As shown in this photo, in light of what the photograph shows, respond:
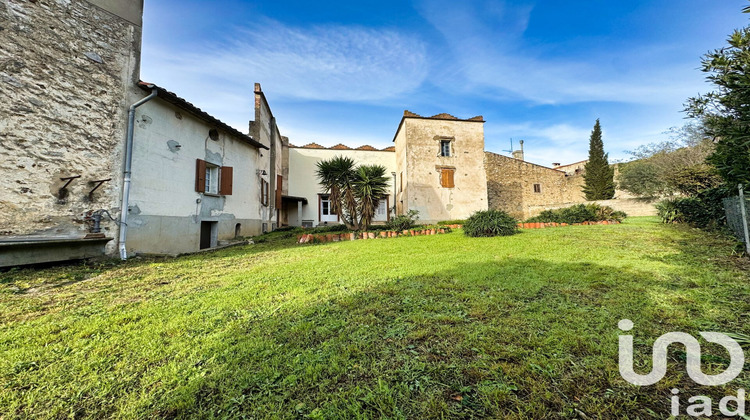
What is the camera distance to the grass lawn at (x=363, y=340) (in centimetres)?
150

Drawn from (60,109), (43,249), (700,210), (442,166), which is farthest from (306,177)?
(700,210)

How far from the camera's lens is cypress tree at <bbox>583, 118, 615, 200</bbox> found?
69.7ft

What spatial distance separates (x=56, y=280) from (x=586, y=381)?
22.2 ft

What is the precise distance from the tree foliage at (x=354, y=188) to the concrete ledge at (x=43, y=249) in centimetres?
713

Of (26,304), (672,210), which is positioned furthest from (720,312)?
(672,210)

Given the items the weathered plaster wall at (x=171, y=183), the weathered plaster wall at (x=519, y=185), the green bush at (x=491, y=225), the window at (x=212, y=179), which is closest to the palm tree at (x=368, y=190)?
the green bush at (x=491, y=225)

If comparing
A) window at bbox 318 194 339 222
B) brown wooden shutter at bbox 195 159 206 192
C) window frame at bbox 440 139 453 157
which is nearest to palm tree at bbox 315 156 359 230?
brown wooden shutter at bbox 195 159 206 192

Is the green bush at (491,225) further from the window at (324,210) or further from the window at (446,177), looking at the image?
the window at (324,210)

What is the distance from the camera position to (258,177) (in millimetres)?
12445

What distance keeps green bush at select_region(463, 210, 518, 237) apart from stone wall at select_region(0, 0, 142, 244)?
952 centimetres

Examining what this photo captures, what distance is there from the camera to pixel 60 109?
5543mm

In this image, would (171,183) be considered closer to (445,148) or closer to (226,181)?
(226,181)
